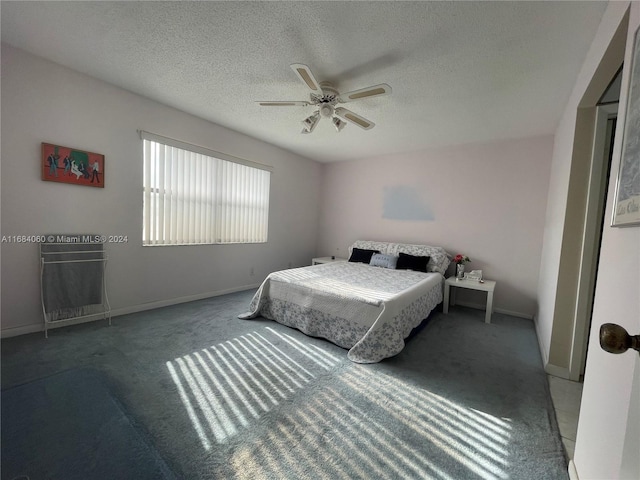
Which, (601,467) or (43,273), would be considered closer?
(601,467)

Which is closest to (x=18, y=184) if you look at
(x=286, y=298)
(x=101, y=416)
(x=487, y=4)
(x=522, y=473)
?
(x=101, y=416)

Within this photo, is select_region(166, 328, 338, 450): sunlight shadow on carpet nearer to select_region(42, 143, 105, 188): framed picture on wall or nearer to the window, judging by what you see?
the window

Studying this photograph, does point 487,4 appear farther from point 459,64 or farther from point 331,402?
point 331,402

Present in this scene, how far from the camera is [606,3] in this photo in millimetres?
1466

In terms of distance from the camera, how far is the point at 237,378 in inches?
77.0

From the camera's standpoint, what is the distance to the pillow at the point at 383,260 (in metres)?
4.11

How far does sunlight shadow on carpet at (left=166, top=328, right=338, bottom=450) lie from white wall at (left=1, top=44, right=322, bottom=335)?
1.49 metres

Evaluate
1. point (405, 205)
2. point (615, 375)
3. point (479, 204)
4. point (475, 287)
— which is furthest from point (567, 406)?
point (405, 205)

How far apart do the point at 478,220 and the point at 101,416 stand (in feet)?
14.7

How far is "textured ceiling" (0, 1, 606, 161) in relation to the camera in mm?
1653

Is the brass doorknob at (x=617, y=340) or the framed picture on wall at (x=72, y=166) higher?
the framed picture on wall at (x=72, y=166)

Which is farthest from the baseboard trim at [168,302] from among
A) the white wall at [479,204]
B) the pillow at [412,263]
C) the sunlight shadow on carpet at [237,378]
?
the white wall at [479,204]

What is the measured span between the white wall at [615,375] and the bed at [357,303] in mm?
1274

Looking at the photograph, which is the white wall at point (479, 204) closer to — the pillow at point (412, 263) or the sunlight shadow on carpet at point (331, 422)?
the pillow at point (412, 263)
